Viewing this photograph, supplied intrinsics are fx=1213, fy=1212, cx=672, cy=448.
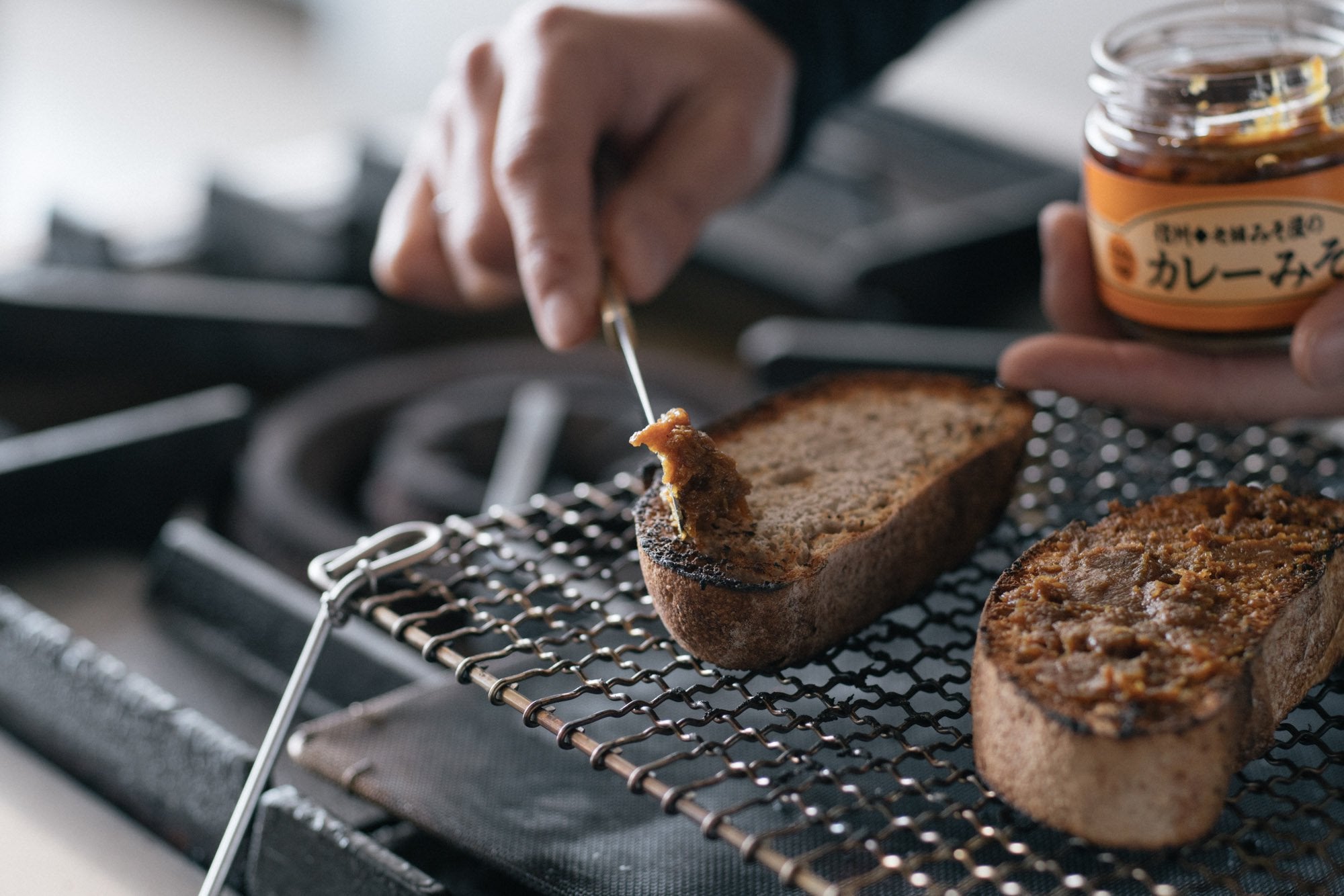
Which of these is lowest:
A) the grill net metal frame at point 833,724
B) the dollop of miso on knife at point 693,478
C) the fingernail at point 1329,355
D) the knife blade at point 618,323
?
the grill net metal frame at point 833,724

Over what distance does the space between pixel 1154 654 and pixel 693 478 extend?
377mm

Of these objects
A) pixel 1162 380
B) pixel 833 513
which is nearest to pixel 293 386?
pixel 833 513

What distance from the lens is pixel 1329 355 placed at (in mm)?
1205

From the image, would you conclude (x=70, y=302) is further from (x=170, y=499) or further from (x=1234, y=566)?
(x=1234, y=566)

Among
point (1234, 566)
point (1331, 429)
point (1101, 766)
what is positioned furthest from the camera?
point (1331, 429)

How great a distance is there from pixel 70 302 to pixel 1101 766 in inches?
77.0

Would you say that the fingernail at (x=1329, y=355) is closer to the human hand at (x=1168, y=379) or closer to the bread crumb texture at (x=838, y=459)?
the human hand at (x=1168, y=379)

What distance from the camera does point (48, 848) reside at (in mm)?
1184

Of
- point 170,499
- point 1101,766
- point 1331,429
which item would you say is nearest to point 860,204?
point 1331,429

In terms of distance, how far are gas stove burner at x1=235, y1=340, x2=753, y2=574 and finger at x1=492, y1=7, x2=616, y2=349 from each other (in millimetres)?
413

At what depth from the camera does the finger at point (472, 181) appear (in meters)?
1.65

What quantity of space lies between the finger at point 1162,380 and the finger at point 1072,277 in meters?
0.19

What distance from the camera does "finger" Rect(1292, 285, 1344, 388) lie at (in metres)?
1.20

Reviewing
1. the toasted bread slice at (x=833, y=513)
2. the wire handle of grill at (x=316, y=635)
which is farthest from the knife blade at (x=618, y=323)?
the wire handle of grill at (x=316, y=635)
